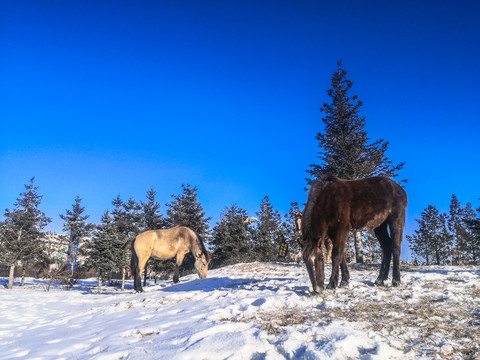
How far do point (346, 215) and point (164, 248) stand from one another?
26.7ft

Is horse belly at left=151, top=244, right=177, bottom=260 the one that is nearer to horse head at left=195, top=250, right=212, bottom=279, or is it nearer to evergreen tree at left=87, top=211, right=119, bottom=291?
horse head at left=195, top=250, right=212, bottom=279

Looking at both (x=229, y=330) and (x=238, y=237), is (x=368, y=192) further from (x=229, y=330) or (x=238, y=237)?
(x=238, y=237)

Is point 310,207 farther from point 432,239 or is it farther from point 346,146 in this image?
point 432,239

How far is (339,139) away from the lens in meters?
19.4

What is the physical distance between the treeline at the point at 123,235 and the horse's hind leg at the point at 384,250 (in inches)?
569

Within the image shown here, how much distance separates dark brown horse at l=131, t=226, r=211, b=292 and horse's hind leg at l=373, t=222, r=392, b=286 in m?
8.01

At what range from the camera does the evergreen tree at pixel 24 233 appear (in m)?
23.1

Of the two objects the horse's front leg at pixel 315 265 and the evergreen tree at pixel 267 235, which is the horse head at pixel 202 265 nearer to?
the horse's front leg at pixel 315 265

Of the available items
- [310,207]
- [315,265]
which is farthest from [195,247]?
[315,265]

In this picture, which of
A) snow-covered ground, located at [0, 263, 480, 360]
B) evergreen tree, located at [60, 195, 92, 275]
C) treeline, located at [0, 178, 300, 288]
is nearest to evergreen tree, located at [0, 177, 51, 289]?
treeline, located at [0, 178, 300, 288]

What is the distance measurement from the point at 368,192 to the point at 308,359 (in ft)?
14.5

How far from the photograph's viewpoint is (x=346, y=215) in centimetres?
590

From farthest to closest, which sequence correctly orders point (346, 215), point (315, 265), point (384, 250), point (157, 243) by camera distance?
point (157, 243)
point (384, 250)
point (346, 215)
point (315, 265)

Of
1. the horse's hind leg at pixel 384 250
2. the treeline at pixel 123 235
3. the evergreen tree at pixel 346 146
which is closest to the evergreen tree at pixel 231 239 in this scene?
the treeline at pixel 123 235
